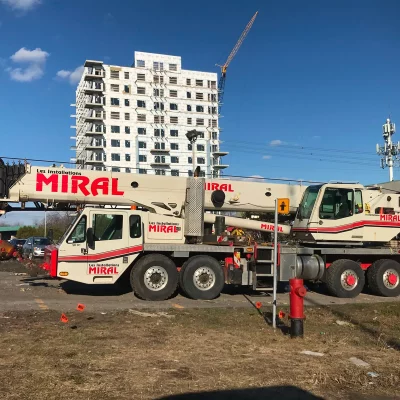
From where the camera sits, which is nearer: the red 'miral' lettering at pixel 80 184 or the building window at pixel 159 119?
the red 'miral' lettering at pixel 80 184

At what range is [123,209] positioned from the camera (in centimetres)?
1241

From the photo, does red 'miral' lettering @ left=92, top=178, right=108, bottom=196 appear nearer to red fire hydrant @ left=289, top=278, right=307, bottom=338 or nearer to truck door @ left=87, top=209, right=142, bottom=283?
truck door @ left=87, top=209, right=142, bottom=283

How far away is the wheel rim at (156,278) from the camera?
479 inches

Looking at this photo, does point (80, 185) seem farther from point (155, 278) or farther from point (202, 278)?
point (202, 278)

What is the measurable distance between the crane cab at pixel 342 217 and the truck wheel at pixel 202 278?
3145 mm

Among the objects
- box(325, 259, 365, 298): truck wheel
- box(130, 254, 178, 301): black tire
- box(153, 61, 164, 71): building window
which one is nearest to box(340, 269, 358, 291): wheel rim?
box(325, 259, 365, 298): truck wheel

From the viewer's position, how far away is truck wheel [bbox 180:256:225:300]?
12.4 m

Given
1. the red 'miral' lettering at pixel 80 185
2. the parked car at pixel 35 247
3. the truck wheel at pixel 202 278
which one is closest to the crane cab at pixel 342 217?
the truck wheel at pixel 202 278

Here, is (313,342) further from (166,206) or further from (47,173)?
(47,173)

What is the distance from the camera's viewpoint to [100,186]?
1282cm

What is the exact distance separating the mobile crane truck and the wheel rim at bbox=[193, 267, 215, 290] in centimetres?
3

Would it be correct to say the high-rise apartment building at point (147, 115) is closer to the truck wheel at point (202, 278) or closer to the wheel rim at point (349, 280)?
the wheel rim at point (349, 280)

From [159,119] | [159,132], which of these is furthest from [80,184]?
[159,119]

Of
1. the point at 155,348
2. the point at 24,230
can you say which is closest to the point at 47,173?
the point at 155,348
